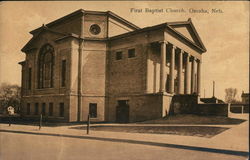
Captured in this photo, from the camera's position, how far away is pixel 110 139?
31.6 feet

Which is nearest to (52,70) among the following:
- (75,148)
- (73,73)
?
(73,73)

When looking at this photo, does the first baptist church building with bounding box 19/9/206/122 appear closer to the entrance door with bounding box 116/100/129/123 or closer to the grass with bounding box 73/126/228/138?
the entrance door with bounding box 116/100/129/123

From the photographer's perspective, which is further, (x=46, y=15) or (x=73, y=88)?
(x=73, y=88)

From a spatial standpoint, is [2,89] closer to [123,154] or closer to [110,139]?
[110,139]

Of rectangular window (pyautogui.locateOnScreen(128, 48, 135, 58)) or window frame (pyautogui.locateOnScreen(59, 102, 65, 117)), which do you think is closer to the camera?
window frame (pyautogui.locateOnScreen(59, 102, 65, 117))

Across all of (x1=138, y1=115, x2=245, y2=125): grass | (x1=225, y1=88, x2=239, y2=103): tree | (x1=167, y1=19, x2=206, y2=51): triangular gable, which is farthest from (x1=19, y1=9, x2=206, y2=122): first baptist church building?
(x1=225, y1=88, x2=239, y2=103): tree

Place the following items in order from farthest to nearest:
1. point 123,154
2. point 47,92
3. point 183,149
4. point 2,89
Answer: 1. point 47,92
2. point 2,89
3. point 183,149
4. point 123,154

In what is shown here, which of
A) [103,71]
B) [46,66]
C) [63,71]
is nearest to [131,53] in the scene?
[103,71]

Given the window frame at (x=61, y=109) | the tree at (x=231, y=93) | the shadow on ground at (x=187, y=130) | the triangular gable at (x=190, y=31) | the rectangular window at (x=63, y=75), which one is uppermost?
the triangular gable at (x=190, y=31)

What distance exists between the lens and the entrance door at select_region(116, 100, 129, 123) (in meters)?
16.6

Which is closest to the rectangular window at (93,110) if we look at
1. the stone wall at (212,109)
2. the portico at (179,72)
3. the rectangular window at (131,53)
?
the portico at (179,72)

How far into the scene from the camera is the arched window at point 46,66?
17.2m

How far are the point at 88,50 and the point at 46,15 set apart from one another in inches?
374

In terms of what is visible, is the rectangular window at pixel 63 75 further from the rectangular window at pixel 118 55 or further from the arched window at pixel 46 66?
the rectangular window at pixel 118 55
